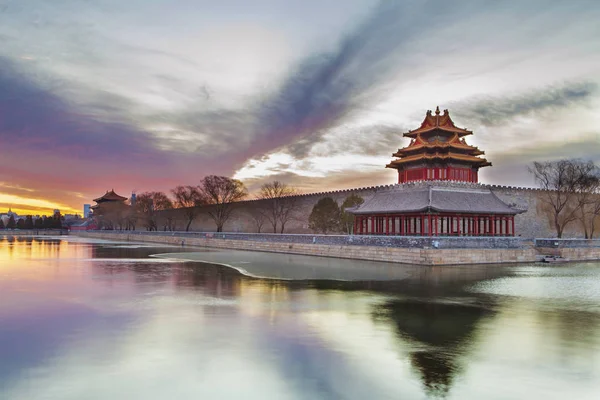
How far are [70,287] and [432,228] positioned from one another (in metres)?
20.9

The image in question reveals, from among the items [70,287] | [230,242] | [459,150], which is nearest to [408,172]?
[459,150]

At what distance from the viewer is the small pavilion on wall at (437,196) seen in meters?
28.7

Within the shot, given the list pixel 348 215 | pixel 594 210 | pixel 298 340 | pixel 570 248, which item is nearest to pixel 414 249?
pixel 570 248

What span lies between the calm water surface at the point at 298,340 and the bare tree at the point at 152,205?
5357 cm

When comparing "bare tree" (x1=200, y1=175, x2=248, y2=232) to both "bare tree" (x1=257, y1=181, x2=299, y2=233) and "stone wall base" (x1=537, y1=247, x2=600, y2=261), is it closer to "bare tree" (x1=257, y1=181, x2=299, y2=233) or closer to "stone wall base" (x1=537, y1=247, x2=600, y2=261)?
"bare tree" (x1=257, y1=181, x2=299, y2=233)

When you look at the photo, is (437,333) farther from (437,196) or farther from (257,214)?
(257,214)

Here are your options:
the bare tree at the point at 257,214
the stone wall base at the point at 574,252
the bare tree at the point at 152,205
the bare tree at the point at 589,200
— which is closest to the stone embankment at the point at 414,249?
the stone wall base at the point at 574,252

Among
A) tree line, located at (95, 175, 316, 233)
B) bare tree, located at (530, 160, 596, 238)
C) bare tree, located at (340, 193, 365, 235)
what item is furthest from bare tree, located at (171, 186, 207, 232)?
bare tree, located at (530, 160, 596, 238)

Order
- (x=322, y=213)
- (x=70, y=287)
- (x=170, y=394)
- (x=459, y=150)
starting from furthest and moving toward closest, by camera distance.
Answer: (x=322, y=213) < (x=459, y=150) < (x=70, y=287) < (x=170, y=394)

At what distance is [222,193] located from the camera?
5278 centimetres

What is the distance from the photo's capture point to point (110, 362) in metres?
6.89

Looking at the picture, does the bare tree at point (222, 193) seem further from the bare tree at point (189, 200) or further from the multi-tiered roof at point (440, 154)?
the multi-tiered roof at point (440, 154)

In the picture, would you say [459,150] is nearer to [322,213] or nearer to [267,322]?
[322,213]

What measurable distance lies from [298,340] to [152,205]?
2493 inches
